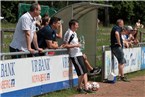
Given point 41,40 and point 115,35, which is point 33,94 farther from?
point 115,35

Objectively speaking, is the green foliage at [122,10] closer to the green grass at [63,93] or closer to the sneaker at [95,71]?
the sneaker at [95,71]

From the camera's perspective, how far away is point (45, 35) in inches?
405

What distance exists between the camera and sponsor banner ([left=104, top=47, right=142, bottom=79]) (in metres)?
13.4

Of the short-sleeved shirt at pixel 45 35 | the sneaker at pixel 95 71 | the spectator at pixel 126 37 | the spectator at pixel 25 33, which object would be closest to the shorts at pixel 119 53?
the sneaker at pixel 95 71

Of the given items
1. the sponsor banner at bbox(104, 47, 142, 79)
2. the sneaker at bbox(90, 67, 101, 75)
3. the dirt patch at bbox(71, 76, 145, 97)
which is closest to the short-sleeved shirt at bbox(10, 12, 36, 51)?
the dirt patch at bbox(71, 76, 145, 97)

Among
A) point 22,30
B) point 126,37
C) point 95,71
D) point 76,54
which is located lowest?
point 95,71

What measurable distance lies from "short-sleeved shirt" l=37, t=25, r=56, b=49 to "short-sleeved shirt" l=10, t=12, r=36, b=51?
66 centimetres

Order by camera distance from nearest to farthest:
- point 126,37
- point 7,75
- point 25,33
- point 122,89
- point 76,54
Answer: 1. point 7,75
2. point 25,33
3. point 76,54
4. point 122,89
5. point 126,37

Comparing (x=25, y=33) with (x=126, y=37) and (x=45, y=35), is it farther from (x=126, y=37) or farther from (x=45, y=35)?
(x=126, y=37)

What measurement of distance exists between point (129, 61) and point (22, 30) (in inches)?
273

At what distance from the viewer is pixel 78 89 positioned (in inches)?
433

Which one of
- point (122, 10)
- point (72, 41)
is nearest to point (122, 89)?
point (72, 41)

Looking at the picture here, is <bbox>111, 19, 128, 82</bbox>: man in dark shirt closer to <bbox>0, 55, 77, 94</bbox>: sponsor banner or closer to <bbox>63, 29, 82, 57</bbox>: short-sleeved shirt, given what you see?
<bbox>0, 55, 77, 94</bbox>: sponsor banner

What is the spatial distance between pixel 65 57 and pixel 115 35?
107 inches
